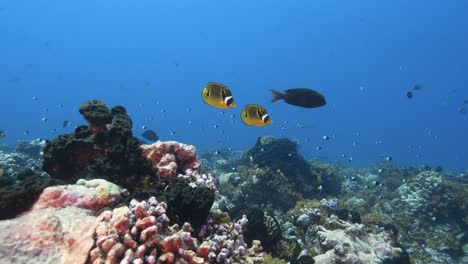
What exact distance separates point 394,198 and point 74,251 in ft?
59.1

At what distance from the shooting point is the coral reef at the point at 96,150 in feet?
20.5

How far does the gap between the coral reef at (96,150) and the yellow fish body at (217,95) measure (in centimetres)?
153

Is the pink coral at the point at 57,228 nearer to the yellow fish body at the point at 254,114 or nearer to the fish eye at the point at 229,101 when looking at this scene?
the fish eye at the point at 229,101

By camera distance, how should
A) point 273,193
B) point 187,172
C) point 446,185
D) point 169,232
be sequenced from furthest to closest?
point 446,185 < point 273,193 < point 187,172 < point 169,232

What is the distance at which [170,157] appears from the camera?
6.62 meters

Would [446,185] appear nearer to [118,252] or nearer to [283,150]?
[283,150]

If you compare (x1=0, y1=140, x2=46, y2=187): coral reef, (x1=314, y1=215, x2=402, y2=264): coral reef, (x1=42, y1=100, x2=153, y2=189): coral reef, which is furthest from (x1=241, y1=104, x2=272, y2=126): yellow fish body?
(x1=0, y1=140, x2=46, y2=187): coral reef

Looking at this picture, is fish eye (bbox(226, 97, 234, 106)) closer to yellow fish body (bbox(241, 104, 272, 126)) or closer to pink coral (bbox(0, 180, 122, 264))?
yellow fish body (bbox(241, 104, 272, 126))

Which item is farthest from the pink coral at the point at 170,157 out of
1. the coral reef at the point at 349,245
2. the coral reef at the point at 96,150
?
the coral reef at the point at 349,245

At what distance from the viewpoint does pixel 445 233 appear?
14.9 meters

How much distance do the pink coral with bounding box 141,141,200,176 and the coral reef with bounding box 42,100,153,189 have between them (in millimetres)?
252

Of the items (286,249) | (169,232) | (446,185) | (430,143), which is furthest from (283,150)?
(430,143)

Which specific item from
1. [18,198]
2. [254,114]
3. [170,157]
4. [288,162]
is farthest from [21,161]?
[254,114]

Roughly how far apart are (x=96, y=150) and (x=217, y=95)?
246cm
